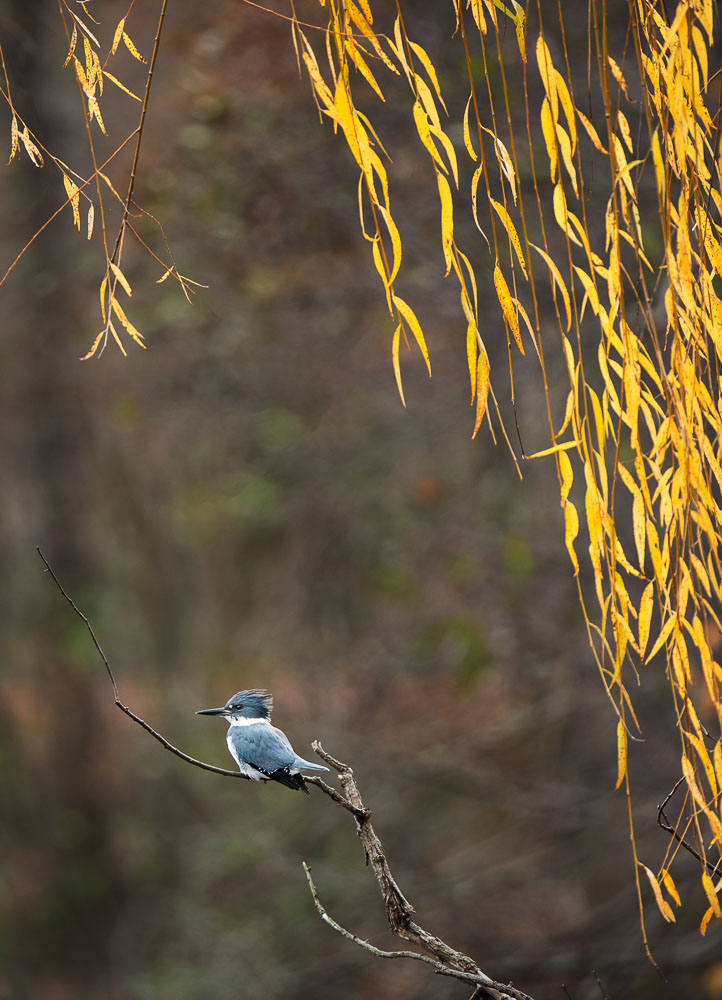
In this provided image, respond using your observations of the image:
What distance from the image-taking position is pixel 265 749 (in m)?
1.27

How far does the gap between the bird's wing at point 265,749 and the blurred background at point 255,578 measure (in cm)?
210

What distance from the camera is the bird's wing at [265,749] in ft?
4.08

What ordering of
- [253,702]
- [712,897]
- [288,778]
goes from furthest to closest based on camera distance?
[253,702], [288,778], [712,897]

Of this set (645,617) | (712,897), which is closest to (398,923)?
(712,897)

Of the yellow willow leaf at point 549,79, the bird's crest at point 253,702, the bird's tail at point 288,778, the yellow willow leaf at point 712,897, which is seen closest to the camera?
the yellow willow leaf at point 712,897

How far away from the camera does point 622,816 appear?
3.21m

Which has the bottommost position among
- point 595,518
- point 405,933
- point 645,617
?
point 405,933

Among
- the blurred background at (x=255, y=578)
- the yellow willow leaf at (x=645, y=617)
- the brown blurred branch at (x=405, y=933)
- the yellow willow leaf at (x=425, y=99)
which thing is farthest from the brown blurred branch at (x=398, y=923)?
the blurred background at (x=255, y=578)

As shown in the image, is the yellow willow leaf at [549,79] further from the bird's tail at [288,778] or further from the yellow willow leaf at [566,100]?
the bird's tail at [288,778]

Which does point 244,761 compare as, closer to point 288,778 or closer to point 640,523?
point 288,778

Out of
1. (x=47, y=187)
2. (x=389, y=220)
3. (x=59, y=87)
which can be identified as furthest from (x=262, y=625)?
(x=389, y=220)

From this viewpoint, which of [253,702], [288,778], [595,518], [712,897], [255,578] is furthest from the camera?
[255,578]

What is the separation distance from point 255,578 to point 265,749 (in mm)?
2366

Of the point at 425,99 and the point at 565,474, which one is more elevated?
the point at 425,99
